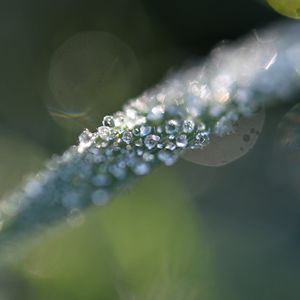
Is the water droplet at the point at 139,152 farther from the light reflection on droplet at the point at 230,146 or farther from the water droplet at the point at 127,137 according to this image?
the light reflection on droplet at the point at 230,146

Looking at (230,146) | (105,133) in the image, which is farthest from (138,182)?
(105,133)

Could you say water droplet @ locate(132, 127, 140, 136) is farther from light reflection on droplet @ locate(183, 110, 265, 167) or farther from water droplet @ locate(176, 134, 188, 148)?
light reflection on droplet @ locate(183, 110, 265, 167)

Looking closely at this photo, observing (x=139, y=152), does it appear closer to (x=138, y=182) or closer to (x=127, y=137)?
(x=127, y=137)

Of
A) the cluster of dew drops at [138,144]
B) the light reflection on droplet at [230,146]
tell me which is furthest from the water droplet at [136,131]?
the light reflection on droplet at [230,146]

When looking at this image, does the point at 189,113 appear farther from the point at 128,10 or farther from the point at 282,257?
the point at 128,10

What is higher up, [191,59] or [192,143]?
[191,59]

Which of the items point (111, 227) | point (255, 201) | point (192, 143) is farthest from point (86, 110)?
point (192, 143)
